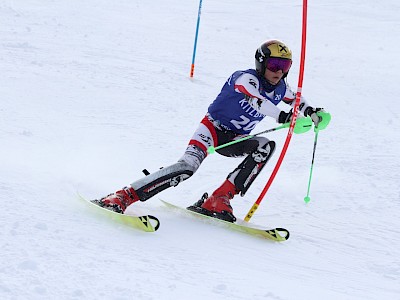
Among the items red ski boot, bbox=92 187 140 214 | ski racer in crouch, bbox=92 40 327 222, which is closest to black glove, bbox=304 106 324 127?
ski racer in crouch, bbox=92 40 327 222

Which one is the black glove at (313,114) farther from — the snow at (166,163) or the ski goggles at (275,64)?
the snow at (166,163)

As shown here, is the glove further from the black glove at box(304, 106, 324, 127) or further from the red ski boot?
the red ski boot

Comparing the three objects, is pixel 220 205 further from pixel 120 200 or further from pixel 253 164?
pixel 120 200

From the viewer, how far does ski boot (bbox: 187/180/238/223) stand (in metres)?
5.02

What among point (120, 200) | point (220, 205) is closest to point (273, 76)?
point (220, 205)

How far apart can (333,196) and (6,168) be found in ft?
10.1

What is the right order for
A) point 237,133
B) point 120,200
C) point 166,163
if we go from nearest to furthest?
point 120,200, point 237,133, point 166,163

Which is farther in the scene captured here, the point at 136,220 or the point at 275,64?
the point at 275,64

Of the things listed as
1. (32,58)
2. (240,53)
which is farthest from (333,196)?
(240,53)

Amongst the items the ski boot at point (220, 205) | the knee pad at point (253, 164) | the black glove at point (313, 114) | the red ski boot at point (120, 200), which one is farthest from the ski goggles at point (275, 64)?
the red ski boot at point (120, 200)

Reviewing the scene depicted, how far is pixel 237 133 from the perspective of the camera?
17.4ft

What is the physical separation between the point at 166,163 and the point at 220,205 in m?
1.81

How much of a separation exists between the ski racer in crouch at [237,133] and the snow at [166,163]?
9.6 inches

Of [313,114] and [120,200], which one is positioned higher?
[313,114]
